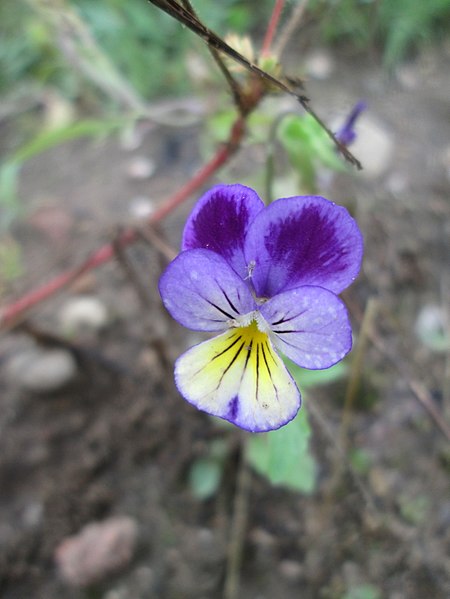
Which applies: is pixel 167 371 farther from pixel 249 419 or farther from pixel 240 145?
pixel 249 419

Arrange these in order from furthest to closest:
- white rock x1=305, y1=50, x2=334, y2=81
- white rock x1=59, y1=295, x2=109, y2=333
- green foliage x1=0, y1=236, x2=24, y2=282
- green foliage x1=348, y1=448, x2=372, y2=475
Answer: white rock x1=305, y1=50, x2=334, y2=81
green foliage x1=0, y1=236, x2=24, y2=282
white rock x1=59, y1=295, x2=109, y2=333
green foliage x1=348, y1=448, x2=372, y2=475

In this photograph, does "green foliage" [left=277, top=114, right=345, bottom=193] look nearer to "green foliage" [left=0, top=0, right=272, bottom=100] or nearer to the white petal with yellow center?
the white petal with yellow center

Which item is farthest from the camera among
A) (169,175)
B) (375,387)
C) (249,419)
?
(169,175)

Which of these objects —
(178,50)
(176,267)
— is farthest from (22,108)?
(176,267)

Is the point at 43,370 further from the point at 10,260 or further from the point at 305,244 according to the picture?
the point at 305,244

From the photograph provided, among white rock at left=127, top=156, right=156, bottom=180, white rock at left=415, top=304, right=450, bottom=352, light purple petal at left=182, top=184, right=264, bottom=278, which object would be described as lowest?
light purple petal at left=182, top=184, right=264, bottom=278

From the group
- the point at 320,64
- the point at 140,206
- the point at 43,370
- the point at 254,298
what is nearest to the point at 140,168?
the point at 140,206

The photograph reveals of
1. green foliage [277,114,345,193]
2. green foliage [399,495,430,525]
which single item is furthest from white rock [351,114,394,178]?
green foliage [399,495,430,525]

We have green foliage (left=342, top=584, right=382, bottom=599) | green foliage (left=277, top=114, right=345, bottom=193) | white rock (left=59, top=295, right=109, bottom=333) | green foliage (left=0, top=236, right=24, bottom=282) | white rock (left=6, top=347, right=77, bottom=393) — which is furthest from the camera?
green foliage (left=0, top=236, right=24, bottom=282)
